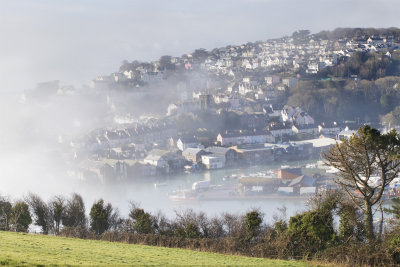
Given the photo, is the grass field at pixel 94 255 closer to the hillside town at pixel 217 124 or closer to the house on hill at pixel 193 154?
the hillside town at pixel 217 124

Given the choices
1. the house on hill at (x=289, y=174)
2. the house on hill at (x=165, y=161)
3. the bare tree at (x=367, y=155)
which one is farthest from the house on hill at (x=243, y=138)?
the bare tree at (x=367, y=155)

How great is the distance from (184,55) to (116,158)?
930 inches

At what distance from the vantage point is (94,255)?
3258 mm

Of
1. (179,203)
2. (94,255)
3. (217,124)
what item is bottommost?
(94,255)

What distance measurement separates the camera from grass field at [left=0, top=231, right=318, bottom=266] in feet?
8.94

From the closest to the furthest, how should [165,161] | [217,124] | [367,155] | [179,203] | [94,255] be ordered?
[94,255], [367,155], [179,203], [165,161], [217,124]

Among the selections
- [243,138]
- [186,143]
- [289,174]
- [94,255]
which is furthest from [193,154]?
[94,255]

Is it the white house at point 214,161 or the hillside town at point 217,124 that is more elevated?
the hillside town at point 217,124

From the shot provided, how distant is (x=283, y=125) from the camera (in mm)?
19000

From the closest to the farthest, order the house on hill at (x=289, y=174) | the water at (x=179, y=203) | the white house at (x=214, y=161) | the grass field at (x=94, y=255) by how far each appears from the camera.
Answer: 1. the grass field at (x=94, y=255)
2. the water at (x=179, y=203)
3. the house on hill at (x=289, y=174)
4. the white house at (x=214, y=161)

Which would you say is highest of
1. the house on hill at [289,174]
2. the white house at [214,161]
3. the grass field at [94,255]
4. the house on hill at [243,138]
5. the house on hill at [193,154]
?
the house on hill at [243,138]

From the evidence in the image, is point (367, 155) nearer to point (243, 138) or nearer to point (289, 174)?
point (289, 174)

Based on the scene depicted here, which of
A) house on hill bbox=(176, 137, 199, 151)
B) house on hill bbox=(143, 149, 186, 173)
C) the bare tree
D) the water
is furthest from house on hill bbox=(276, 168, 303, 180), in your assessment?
the bare tree

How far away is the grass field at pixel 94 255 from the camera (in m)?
2.72
